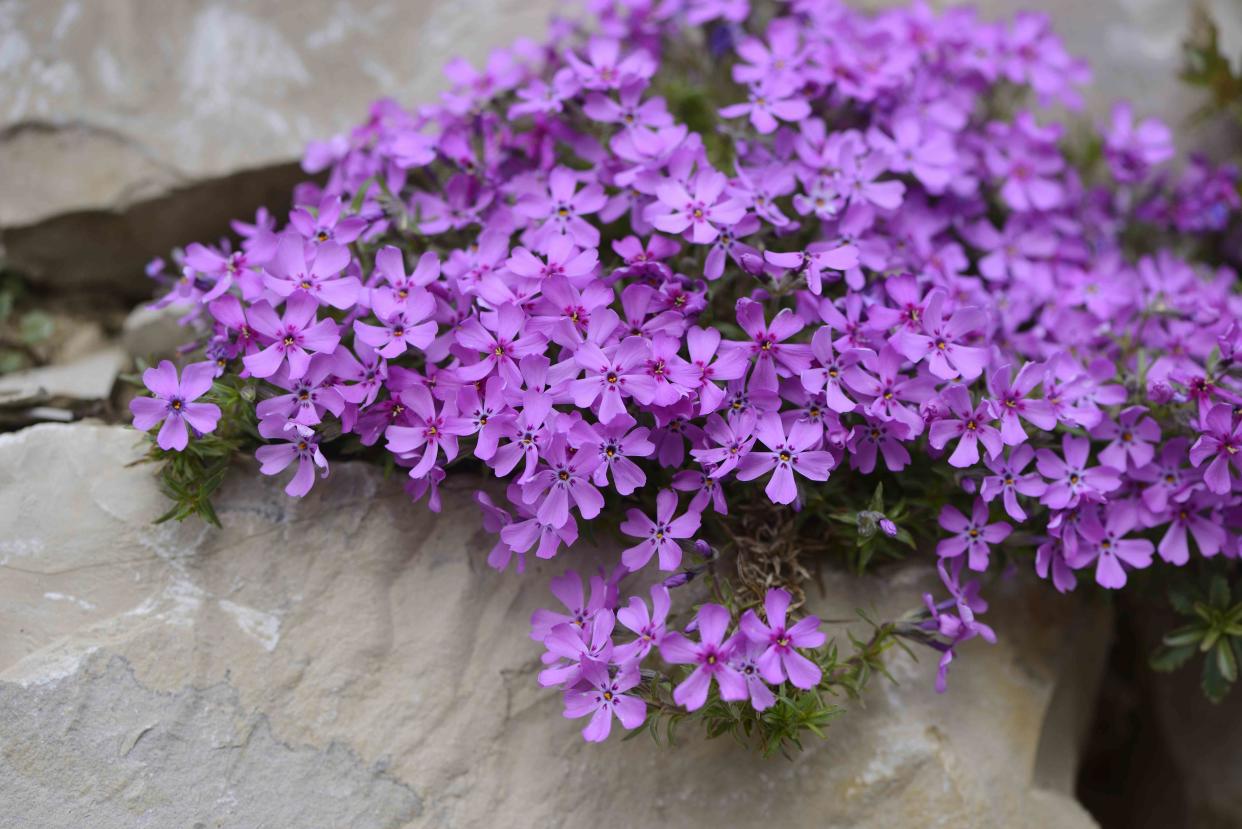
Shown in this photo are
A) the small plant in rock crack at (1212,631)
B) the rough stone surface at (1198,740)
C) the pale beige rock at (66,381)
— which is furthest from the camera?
the rough stone surface at (1198,740)

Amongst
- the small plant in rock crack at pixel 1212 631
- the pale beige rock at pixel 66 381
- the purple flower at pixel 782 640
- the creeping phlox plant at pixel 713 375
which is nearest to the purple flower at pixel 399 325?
the creeping phlox plant at pixel 713 375

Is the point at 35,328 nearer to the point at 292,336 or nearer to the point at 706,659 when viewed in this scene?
the point at 292,336

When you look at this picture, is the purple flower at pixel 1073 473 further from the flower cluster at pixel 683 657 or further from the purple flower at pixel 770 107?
the purple flower at pixel 770 107

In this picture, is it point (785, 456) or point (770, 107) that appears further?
point (770, 107)

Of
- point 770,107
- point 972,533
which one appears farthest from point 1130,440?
point 770,107

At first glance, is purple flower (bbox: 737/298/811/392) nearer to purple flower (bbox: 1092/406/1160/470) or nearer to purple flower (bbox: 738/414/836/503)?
purple flower (bbox: 738/414/836/503)

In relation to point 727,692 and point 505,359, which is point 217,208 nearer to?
point 505,359

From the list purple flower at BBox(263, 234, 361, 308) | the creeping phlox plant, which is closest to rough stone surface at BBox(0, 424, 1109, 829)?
the creeping phlox plant
